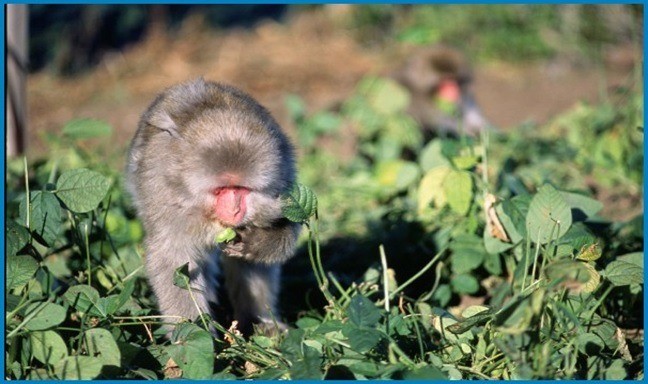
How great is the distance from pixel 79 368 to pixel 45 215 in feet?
2.38

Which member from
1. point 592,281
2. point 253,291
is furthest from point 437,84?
point 592,281

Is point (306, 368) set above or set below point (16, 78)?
below

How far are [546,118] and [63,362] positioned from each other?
6.54m

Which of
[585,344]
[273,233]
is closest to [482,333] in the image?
[585,344]

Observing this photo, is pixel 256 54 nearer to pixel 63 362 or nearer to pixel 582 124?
pixel 582 124

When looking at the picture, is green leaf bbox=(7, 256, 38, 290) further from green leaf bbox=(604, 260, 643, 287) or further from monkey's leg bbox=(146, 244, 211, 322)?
green leaf bbox=(604, 260, 643, 287)

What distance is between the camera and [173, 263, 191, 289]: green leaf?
3295 millimetres

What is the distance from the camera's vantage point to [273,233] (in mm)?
3584

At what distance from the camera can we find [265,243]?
11.7 ft

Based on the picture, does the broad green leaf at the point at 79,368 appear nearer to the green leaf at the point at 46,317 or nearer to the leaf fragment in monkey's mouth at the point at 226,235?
the green leaf at the point at 46,317

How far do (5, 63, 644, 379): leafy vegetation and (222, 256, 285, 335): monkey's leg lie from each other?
0.54ft

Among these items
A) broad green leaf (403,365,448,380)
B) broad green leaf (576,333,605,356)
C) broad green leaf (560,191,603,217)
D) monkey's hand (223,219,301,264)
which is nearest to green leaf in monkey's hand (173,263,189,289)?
monkey's hand (223,219,301,264)

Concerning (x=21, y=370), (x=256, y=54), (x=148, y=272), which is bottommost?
(x=21, y=370)

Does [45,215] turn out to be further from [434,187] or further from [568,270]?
[568,270]
